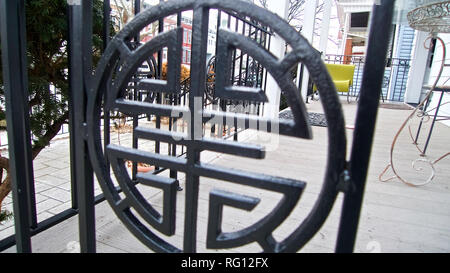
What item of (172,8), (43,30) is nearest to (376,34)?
(172,8)

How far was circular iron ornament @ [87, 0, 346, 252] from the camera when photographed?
0.52m

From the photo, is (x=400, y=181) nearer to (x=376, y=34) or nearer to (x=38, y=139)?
(x=376, y=34)

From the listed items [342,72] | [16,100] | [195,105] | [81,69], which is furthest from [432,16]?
[342,72]

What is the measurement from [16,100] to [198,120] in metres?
0.56

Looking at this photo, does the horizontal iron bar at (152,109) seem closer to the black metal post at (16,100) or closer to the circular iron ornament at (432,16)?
the black metal post at (16,100)

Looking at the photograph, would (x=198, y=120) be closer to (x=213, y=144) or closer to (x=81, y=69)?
(x=213, y=144)

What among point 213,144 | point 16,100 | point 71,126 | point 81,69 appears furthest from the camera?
point 71,126

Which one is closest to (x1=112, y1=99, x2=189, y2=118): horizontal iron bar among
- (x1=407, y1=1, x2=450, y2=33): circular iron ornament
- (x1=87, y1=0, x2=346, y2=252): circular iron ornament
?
(x1=87, y1=0, x2=346, y2=252): circular iron ornament

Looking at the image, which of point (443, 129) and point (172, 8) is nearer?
point (172, 8)

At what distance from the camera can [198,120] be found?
621mm

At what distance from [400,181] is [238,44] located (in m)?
1.78
